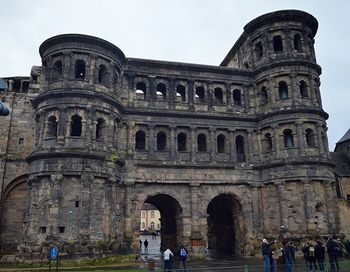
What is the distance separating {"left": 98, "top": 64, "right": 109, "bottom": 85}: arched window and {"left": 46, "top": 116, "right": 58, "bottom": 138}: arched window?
4.14 metres

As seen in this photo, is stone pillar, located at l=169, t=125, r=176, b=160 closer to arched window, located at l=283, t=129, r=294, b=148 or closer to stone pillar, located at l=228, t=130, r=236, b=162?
stone pillar, located at l=228, t=130, r=236, b=162

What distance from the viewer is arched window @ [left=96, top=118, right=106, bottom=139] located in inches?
928

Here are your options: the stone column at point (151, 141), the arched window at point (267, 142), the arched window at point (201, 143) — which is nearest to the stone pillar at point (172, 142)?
the stone column at point (151, 141)

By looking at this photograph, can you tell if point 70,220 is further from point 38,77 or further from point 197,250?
point 38,77

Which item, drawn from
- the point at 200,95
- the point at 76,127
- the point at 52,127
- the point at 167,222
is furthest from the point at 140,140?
the point at 167,222

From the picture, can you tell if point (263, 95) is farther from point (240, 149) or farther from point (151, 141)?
point (151, 141)

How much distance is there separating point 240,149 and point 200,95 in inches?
214

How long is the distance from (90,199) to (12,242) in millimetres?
8854

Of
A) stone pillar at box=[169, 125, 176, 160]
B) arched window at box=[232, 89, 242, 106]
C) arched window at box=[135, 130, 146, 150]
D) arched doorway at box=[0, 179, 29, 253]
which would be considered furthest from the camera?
arched window at box=[232, 89, 242, 106]

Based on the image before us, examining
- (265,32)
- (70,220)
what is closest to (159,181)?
(70,220)

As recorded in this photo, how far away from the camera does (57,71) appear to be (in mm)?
24688

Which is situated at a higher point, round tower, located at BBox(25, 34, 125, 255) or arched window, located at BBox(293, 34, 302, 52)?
arched window, located at BBox(293, 34, 302, 52)

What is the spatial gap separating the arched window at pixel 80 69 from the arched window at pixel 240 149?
12.9m

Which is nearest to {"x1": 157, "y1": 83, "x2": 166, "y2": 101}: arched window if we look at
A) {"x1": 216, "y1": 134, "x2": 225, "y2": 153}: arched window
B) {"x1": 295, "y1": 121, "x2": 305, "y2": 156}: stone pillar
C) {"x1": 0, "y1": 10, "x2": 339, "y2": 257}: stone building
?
{"x1": 0, "y1": 10, "x2": 339, "y2": 257}: stone building
